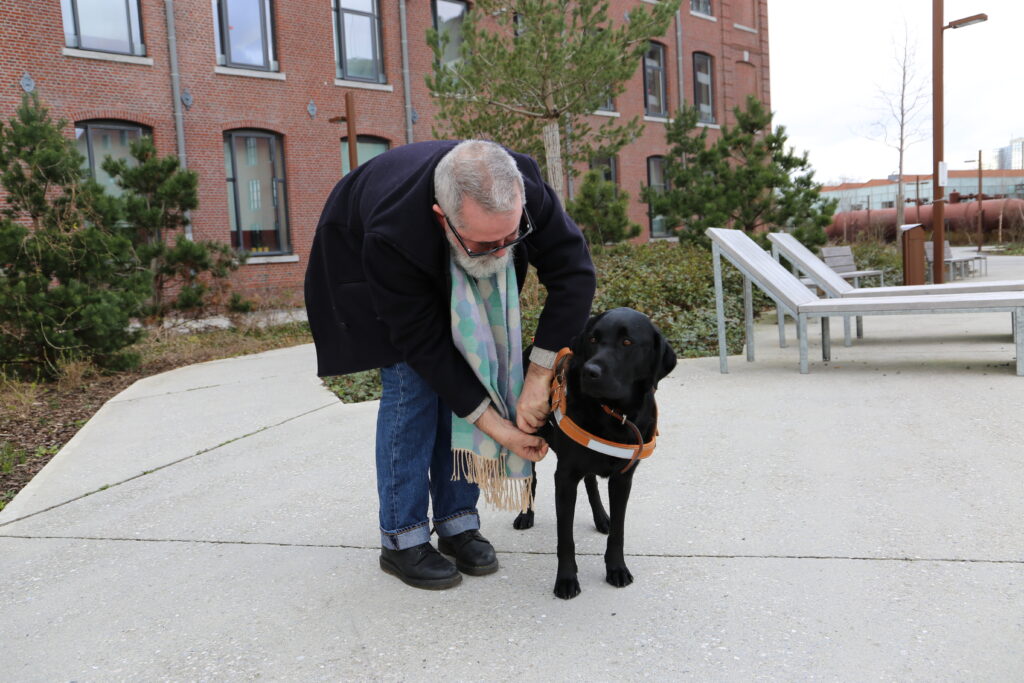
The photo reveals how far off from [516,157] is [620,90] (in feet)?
35.4

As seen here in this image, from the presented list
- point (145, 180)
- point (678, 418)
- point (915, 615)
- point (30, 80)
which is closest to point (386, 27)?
point (30, 80)

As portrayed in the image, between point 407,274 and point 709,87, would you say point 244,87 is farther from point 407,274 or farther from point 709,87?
point 709,87

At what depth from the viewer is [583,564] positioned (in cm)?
280

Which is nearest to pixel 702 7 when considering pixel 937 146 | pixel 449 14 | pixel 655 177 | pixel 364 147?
pixel 655 177

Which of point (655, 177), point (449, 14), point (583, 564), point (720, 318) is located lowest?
point (583, 564)

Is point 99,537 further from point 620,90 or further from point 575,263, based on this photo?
point 620,90

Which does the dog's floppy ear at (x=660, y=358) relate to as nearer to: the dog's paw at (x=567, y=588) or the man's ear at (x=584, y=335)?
the man's ear at (x=584, y=335)

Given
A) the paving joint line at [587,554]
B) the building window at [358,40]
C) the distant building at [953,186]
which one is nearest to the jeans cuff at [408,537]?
the paving joint line at [587,554]

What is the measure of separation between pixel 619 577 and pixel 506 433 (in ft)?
1.97

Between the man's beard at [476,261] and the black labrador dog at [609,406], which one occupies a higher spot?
the man's beard at [476,261]

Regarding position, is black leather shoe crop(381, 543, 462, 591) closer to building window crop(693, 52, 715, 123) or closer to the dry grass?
the dry grass

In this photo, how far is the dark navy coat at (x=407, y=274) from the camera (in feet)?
7.60

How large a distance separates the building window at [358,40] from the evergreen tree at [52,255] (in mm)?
A: 11589

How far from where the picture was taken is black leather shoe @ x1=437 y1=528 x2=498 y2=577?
2.76m
